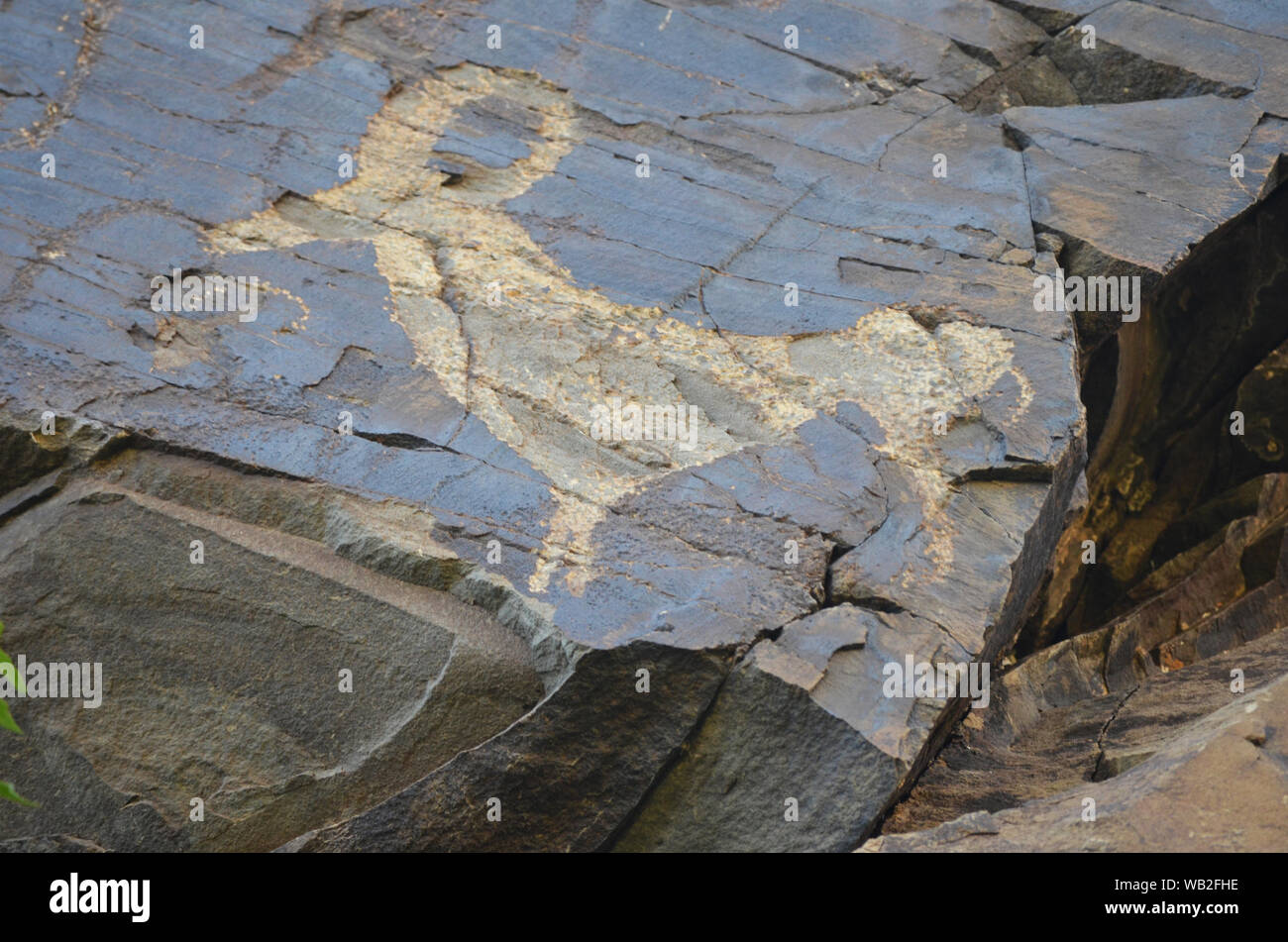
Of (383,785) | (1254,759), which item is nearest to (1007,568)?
(1254,759)

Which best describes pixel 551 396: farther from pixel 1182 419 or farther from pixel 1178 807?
pixel 1182 419

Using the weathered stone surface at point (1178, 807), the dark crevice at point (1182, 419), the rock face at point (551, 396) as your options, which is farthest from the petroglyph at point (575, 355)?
the dark crevice at point (1182, 419)

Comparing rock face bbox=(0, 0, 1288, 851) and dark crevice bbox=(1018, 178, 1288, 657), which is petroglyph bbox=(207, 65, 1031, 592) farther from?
dark crevice bbox=(1018, 178, 1288, 657)

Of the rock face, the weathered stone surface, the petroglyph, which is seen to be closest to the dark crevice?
the rock face

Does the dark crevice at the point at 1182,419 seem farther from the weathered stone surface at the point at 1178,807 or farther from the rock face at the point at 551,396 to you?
the weathered stone surface at the point at 1178,807

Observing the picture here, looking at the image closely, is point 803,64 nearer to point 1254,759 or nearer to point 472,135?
point 472,135
